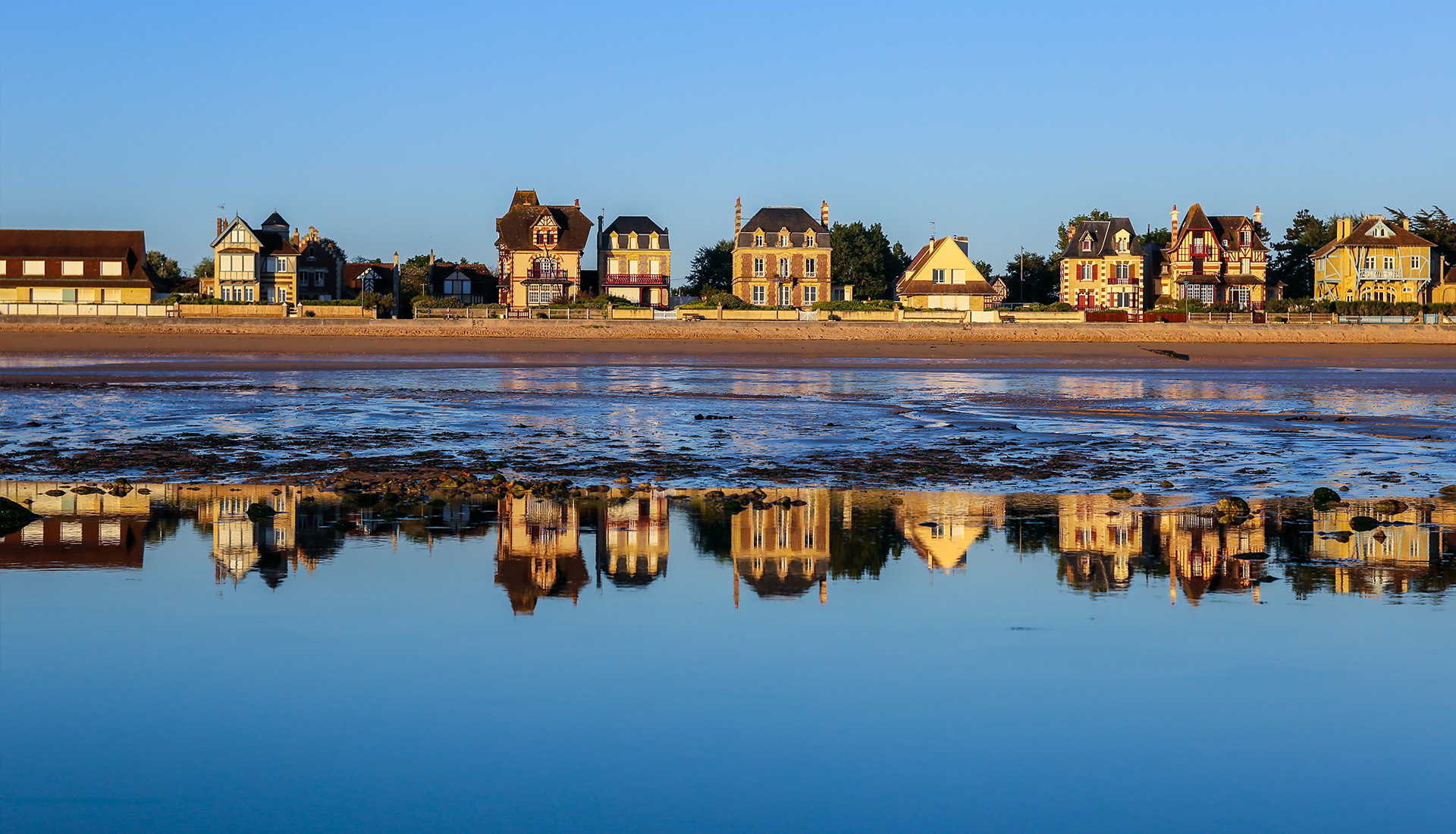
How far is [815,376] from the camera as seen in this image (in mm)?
36438

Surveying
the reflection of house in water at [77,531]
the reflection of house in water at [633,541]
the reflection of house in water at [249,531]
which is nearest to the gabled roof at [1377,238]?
the reflection of house in water at [633,541]

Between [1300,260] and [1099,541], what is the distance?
4084 inches

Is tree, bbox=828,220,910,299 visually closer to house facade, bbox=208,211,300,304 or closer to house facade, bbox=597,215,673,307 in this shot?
house facade, bbox=597,215,673,307

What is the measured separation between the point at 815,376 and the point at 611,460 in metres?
21.0

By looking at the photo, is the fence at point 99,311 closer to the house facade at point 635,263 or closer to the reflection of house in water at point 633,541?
the house facade at point 635,263

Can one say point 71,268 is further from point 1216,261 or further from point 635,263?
point 1216,261

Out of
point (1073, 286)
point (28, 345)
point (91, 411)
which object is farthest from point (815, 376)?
point (1073, 286)

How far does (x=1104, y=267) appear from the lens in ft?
309

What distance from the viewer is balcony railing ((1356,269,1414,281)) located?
9119cm

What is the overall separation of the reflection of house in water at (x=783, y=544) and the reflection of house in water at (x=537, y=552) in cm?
116

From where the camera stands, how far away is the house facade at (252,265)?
302 feet

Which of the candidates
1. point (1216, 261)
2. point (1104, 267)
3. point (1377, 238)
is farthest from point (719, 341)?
point (1377, 238)

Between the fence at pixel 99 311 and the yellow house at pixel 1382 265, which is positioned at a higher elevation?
the yellow house at pixel 1382 265

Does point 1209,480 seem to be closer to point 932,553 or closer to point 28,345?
point 932,553
